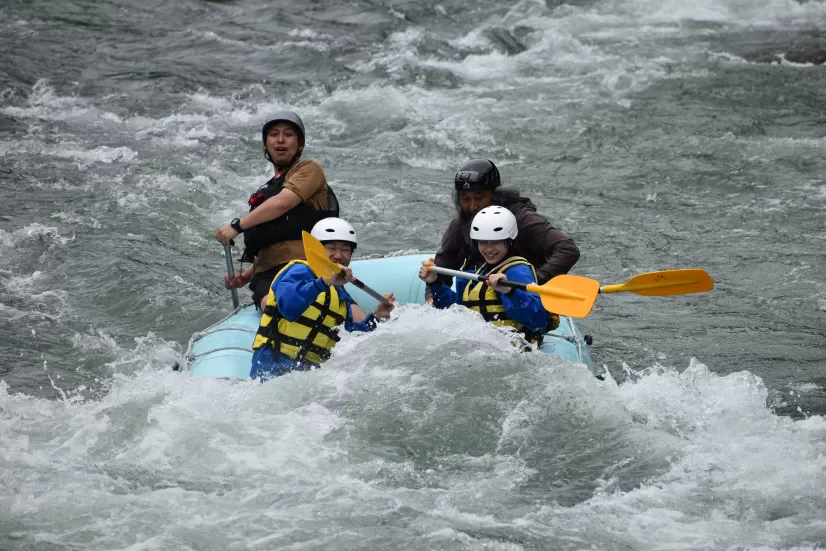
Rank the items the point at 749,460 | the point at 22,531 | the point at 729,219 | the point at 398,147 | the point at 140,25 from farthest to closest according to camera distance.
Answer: the point at 140,25 < the point at 398,147 < the point at 729,219 < the point at 749,460 < the point at 22,531

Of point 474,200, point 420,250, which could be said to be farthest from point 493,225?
point 420,250

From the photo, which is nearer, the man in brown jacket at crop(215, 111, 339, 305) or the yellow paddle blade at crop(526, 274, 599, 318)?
the yellow paddle blade at crop(526, 274, 599, 318)

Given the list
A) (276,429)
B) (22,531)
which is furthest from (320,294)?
(22,531)

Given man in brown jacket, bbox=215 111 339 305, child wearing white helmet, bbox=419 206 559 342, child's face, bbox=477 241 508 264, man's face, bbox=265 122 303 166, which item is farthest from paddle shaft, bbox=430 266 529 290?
man's face, bbox=265 122 303 166

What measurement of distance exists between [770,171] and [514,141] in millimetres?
2545

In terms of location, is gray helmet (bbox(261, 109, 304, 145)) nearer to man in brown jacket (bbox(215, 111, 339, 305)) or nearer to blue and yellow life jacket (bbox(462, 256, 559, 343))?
man in brown jacket (bbox(215, 111, 339, 305))

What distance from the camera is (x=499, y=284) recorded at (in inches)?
220

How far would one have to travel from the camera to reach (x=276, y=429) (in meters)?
5.38

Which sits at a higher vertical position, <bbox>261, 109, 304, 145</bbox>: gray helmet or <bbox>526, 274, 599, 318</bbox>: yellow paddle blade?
<bbox>261, 109, 304, 145</bbox>: gray helmet

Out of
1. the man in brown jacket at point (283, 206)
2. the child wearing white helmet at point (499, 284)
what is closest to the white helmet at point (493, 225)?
the child wearing white helmet at point (499, 284)

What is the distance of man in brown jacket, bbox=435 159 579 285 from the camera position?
20.0ft

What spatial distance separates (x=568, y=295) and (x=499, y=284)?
355mm

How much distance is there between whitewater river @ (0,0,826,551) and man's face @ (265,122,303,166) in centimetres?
123

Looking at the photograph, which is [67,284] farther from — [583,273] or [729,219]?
[729,219]
